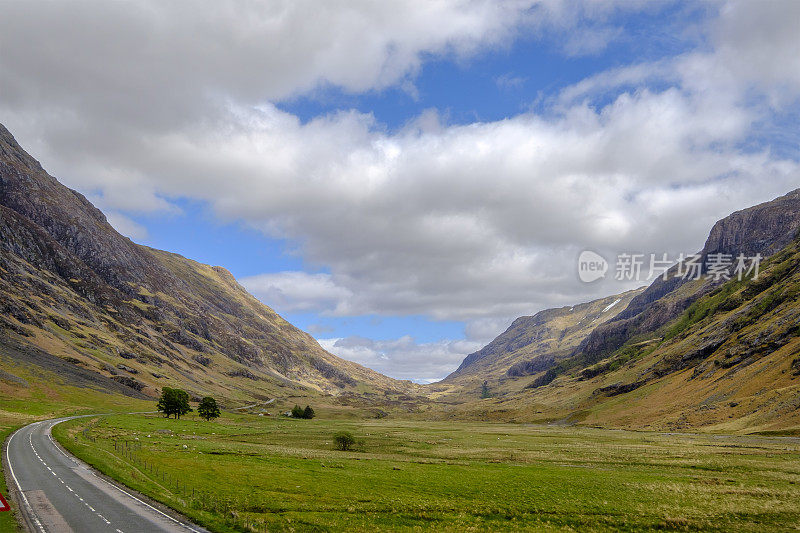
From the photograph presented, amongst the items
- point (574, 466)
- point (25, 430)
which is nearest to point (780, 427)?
point (574, 466)

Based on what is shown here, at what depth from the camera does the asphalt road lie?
30391 millimetres

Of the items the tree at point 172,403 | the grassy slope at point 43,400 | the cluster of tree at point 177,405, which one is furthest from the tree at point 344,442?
the tree at point 172,403

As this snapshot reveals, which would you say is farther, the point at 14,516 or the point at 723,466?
the point at 723,466

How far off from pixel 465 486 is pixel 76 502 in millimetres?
37343

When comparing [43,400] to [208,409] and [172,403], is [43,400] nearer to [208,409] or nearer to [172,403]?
[172,403]

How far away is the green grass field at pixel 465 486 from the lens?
119 feet

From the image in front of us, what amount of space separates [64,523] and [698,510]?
2003 inches

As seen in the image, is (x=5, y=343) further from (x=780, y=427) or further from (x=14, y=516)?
(x=780, y=427)

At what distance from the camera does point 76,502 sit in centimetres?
3597

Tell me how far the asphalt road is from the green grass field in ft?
7.22

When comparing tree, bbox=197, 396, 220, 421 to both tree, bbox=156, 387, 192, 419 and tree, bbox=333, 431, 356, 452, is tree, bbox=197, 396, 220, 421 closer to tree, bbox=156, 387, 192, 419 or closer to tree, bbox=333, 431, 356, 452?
tree, bbox=156, 387, 192, 419

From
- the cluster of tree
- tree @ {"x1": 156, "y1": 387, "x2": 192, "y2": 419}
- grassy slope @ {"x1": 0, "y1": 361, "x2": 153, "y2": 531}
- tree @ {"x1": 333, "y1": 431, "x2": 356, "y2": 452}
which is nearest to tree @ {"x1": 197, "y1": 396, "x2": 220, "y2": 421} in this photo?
the cluster of tree

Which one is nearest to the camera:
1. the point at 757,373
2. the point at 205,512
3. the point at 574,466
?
the point at 205,512

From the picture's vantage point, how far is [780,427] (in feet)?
353
